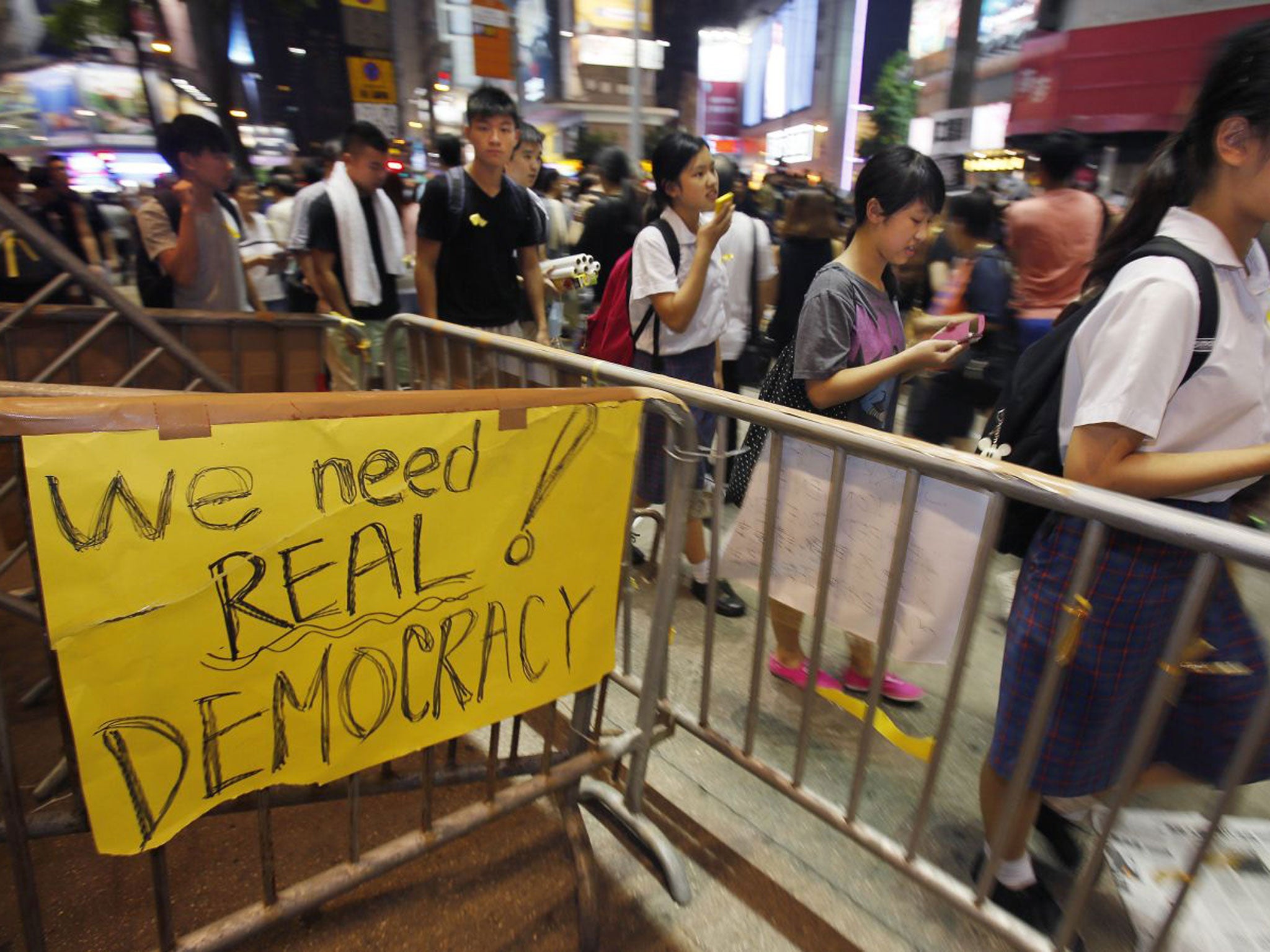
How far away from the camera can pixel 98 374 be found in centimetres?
334

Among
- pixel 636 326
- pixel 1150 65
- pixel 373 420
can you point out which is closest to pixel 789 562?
pixel 373 420

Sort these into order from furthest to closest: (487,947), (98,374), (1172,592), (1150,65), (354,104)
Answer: (1150,65) → (354,104) → (98,374) → (487,947) → (1172,592)

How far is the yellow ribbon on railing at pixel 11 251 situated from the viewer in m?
3.98

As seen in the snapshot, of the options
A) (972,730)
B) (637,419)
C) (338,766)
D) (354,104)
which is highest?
(354,104)

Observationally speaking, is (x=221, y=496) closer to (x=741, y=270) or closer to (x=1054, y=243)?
(x=741, y=270)

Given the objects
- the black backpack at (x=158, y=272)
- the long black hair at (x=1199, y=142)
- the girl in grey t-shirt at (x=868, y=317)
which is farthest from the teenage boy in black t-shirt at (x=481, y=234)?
the long black hair at (x=1199, y=142)

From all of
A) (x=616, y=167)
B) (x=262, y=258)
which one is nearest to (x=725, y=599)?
(x=616, y=167)

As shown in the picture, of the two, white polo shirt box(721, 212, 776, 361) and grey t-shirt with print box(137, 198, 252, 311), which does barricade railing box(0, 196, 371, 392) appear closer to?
grey t-shirt with print box(137, 198, 252, 311)

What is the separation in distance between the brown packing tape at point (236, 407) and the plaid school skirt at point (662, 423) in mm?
1174

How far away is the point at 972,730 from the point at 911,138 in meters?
40.0

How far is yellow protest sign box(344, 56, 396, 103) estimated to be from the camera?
410 inches

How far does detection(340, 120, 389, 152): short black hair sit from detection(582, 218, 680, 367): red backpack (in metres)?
2.03

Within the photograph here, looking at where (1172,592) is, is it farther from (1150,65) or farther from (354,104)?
(1150,65)

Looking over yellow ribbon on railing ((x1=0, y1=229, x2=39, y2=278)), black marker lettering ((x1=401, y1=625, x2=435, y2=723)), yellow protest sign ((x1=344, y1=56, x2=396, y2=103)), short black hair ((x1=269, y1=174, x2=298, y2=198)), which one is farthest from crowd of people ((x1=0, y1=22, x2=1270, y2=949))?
yellow protest sign ((x1=344, y1=56, x2=396, y2=103))
